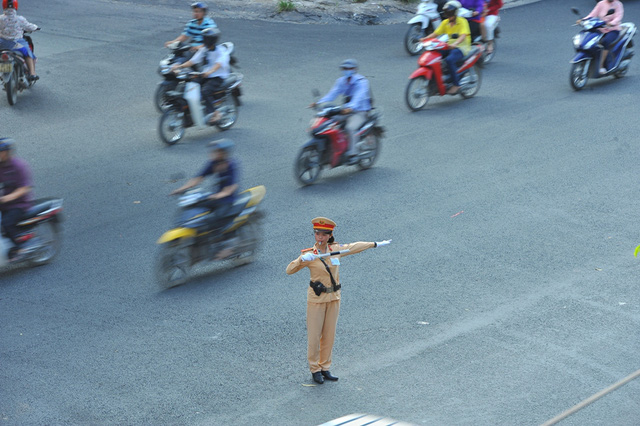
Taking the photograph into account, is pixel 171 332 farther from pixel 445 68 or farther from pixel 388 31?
pixel 388 31

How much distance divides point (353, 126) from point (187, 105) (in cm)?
327

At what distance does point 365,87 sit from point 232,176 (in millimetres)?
4100

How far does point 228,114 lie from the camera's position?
15.4 metres

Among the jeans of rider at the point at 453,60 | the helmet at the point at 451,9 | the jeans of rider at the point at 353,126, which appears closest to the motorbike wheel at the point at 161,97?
the jeans of rider at the point at 353,126

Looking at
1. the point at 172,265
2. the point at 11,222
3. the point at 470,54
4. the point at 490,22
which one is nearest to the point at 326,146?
the point at 172,265

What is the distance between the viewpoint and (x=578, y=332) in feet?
26.8

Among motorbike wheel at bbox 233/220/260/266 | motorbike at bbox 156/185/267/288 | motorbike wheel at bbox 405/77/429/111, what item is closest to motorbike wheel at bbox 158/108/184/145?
motorbike wheel at bbox 405/77/429/111

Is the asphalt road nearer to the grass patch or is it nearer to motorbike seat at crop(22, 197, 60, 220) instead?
motorbike seat at crop(22, 197, 60, 220)

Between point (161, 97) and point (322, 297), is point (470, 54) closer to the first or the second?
point (161, 97)

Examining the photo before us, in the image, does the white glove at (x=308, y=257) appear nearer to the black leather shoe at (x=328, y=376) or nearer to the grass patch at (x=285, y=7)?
the black leather shoe at (x=328, y=376)

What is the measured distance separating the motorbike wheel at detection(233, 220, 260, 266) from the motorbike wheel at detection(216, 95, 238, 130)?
18.0 ft

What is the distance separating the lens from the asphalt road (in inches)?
282

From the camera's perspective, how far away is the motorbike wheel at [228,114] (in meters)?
15.2

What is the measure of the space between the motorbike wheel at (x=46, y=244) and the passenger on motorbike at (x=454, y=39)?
29.8 ft
